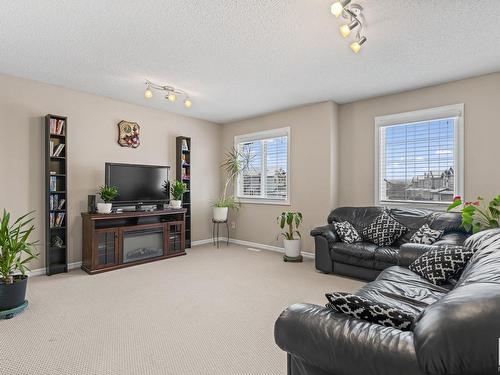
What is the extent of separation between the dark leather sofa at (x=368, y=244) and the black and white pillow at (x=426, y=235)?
80 mm

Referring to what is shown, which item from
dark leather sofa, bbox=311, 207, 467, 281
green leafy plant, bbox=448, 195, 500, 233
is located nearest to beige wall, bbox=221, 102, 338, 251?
dark leather sofa, bbox=311, 207, 467, 281

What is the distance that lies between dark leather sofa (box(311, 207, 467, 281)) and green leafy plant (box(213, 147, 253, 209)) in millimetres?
2393

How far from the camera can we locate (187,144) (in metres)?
5.68

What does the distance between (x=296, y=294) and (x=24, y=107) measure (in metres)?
4.26

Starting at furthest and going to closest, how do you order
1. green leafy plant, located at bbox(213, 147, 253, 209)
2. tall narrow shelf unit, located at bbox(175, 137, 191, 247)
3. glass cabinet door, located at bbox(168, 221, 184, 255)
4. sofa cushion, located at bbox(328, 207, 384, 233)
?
green leafy plant, located at bbox(213, 147, 253, 209), tall narrow shelf unit, located at bbox(175, 137, 191, 247), glass cabinet door, located at bbox(168, 221, 184, 255), sofa cushion, located at bbox(328, 207, 384, 233)

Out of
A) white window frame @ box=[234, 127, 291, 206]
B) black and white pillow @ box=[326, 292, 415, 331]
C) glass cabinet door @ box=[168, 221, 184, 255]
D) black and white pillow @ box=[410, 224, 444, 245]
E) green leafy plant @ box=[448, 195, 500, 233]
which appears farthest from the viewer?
white window frame @ box=[234, 127, 291, 206]

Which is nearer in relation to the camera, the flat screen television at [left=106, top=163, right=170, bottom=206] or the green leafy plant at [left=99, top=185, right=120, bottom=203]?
the green leafy plant at [left=99, top=185, right=120, bottom=203]

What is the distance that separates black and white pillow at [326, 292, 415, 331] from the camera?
3.88 feet

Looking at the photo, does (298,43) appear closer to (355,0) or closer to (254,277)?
(355,0)

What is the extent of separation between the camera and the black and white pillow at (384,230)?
381 cm

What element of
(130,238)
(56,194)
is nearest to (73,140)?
(56,194)

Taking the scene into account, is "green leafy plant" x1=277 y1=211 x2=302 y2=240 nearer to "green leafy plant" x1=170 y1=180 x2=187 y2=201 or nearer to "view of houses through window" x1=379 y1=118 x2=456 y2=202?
"view of houses through window" x1=379 y1=118 x2=456 y2=202

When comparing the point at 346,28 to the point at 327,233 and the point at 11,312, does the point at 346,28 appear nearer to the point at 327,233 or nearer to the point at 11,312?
the point at 327,233

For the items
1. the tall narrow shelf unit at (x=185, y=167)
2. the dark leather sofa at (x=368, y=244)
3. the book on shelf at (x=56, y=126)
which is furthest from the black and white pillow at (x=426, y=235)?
the book on shelf at (x=56, y=126)
